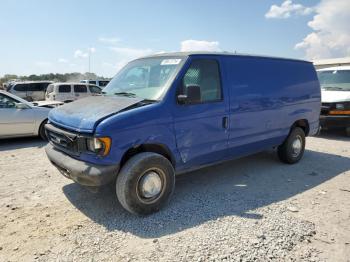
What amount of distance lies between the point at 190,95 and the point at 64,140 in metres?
1.74

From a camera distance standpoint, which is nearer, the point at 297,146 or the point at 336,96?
the point at 297,146

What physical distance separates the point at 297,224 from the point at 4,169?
5.28 metres

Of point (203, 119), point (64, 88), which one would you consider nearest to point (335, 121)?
point (203, 119)

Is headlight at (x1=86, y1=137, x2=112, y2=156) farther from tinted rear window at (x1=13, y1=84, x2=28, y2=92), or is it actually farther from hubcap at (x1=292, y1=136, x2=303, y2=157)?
tinted rear window at (x1=13, y1=84, x2=28, y2=92)

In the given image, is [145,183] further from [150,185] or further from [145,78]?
[145,78]

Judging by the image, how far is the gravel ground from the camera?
3.02 metres

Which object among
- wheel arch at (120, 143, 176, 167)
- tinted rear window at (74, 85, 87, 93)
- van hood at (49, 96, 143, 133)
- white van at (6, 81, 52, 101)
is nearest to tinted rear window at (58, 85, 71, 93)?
tinted rear window at (74, 85, 87, 93)

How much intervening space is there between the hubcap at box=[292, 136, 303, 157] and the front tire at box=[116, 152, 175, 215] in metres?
3.32

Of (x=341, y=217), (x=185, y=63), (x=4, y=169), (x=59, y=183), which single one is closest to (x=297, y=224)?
(x=341, y=217)

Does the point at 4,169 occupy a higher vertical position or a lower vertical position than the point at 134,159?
lower

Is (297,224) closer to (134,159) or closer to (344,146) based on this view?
(134,159)

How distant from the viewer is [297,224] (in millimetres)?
3572

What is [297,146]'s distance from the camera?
6168 mm

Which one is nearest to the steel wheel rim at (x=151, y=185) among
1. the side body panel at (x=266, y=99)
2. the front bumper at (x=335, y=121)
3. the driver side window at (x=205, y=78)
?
the driver side window at (x=205, y=78)
